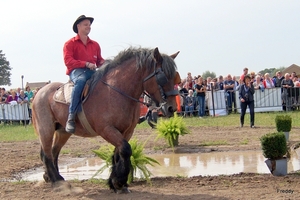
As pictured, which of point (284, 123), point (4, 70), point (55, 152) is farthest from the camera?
point (4, 70)

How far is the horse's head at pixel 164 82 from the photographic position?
7.19 metres

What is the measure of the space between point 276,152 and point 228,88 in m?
14.5

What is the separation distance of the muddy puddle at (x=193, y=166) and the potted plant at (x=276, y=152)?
3.15ft

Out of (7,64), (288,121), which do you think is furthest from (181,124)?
(7,64)

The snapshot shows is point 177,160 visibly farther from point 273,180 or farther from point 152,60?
point 152,60

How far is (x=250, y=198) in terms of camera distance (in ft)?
21.7

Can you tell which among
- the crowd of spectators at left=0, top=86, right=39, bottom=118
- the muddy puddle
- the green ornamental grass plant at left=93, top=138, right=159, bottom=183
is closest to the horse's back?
the green ornamental grass plant at left=93, top=138, right=159, bottom=183

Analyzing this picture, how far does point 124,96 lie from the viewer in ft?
24.6

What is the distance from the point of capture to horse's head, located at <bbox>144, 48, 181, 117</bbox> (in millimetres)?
7191

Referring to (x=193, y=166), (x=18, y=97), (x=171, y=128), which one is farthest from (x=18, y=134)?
(x=193, y=166)

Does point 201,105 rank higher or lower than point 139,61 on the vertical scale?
lower

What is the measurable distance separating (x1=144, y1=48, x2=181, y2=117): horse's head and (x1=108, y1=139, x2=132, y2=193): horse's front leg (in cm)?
79

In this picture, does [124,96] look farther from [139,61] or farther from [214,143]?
[214,143]

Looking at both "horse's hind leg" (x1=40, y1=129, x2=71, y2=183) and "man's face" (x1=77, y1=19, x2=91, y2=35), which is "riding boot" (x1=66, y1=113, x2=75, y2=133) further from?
"man's face" (x1=77, y1=19, x2=91, y2=35)
